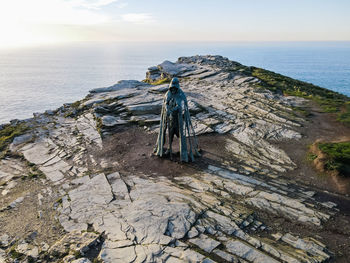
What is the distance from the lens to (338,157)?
11.4 metres

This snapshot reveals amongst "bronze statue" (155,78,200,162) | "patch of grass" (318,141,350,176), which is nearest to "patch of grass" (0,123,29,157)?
"bronze statue" (155,78,200,162)

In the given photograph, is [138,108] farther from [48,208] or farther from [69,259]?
[69,259]

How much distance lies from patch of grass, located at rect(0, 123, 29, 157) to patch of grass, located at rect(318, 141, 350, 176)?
1802cm

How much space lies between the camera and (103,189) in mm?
10211

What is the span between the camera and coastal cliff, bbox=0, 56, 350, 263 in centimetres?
698

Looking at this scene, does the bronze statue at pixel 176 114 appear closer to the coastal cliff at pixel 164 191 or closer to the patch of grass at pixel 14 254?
the coastal cliff at pixel 164 191

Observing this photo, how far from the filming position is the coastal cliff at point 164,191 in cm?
698

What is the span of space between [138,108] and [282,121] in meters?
10.2

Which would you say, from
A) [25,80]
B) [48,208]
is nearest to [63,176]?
[48,208]

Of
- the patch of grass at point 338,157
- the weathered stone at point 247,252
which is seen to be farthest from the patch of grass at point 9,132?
the patch of grass at point 338,157

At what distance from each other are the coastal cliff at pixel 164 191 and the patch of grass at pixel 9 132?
10cm

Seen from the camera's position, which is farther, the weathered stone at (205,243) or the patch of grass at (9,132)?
the patch of grass at (9,132)

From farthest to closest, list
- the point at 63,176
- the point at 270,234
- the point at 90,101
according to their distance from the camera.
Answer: the point at 90,101, the point at 63,176, the point at 270,234

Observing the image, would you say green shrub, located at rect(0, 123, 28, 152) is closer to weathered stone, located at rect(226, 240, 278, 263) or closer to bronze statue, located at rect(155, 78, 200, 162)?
bronze statue, located at rect(155, 78, 200, 162)
